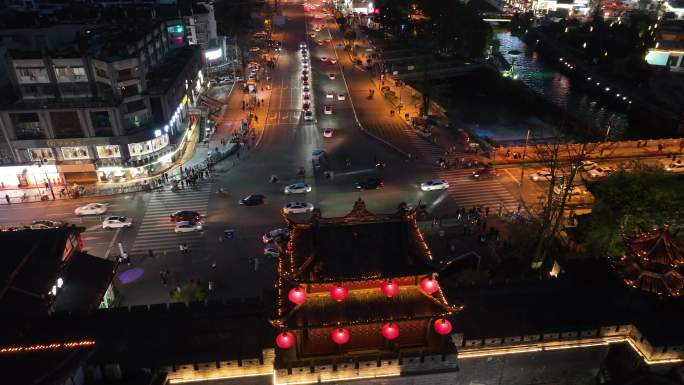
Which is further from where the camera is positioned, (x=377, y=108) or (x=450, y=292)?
(x=377, y=108)

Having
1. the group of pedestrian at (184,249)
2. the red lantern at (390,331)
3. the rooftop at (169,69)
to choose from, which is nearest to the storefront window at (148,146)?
the rooftop at (169,69)

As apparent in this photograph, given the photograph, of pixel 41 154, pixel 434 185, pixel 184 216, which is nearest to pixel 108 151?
pixel 41 154

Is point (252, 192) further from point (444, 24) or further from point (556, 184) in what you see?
point (444, 24)

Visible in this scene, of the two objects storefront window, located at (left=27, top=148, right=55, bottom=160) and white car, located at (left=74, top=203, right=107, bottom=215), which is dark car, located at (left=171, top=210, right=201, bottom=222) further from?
storefront window, located at (left=27, top=148, right=55, bottom=160)

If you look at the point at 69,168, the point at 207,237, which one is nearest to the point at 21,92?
the point at 69,168

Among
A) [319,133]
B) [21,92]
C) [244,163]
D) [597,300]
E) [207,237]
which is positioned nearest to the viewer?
[597,300]

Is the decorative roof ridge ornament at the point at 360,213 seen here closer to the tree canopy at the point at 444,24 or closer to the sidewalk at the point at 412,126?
the sidewalk at the point at 412,126

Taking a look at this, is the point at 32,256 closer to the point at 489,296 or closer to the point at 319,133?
the point at 489,296
